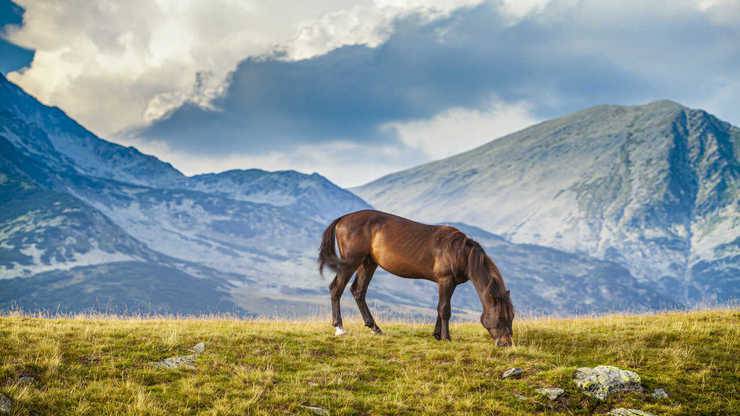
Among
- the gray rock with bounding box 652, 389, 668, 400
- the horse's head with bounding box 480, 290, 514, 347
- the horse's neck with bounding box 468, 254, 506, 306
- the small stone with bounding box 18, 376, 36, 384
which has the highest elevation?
the horse's neck with bounding box 468, 254, 506, 306

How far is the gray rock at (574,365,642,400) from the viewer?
38.5 ft

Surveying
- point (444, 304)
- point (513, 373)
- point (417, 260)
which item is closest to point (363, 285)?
point (417, 260)

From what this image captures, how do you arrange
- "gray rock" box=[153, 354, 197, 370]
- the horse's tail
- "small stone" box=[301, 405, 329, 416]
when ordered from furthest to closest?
the horse's tail, "gray rock" box=[153, 354, 197, 370], "small stone" box=[301, 405, 329, 416]

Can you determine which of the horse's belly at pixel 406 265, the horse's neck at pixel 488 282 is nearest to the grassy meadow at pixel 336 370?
the horse's neck at pixel 488 282

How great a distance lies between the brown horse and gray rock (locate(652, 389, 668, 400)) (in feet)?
12.6

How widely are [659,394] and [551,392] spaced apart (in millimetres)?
2128

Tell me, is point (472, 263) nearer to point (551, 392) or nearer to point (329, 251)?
point (329, 251)

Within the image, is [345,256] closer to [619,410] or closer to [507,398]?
[507,398]

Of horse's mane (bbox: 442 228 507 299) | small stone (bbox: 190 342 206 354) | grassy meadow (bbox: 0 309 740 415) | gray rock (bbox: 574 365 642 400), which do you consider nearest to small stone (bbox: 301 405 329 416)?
grassy meadow (bbox: 0 309 740 415)

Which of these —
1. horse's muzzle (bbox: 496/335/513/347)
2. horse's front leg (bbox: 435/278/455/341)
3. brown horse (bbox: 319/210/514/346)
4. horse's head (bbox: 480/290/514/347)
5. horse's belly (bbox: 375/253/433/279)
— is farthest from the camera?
horse's belly (bbox: 375/253/433/279)

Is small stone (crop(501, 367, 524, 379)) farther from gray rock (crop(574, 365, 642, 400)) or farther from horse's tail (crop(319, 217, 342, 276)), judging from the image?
horse's tail (crop(319, 217, 342, 276))

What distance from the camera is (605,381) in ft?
39.3

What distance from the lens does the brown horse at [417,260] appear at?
50.2 ft

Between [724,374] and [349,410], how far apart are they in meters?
8.40
